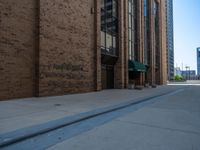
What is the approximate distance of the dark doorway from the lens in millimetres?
22594

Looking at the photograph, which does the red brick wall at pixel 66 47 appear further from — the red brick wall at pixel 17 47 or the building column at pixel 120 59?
the building column at pixel 120 59

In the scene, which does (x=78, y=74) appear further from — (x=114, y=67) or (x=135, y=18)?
(x=135, y=18)

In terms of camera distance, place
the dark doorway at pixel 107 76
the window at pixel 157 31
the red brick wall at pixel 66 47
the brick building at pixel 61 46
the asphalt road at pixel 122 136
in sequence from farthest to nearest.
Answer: the window at pixel 157 31
the dark doorway at pixel 107 76
the red brick wall at pixel 66 47
the brick building at pixel 61 46
the asphalt road at pixel 122 136

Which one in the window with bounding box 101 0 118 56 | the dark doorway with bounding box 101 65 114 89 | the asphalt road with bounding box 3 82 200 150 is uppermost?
the window with bounding box 101 0 118 56

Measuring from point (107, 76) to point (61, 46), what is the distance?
9569 millimetres

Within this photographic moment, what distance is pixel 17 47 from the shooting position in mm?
12250

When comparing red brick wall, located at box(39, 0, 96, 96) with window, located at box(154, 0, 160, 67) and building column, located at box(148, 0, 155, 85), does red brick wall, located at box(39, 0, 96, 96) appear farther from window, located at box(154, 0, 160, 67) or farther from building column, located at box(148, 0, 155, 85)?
window, located at box(154, 0, 160, 67)

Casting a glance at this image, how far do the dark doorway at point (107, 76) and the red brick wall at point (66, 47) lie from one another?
3652 millimetres

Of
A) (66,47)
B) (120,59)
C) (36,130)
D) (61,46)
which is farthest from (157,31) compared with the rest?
(36,130)

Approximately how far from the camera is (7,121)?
6.39 m

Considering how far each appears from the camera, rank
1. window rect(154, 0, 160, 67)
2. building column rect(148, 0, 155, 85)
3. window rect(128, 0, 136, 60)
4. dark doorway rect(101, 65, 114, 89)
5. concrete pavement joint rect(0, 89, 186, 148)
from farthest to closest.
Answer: window rect(154, 0, 160, 67)
building column rect(148, 0, 155, 85)
window rect(128, 0, 136, 60)
dark doorway rect(101, 65, 114, 89)
concrete pavement joint rect(0, 89, 186, 148)

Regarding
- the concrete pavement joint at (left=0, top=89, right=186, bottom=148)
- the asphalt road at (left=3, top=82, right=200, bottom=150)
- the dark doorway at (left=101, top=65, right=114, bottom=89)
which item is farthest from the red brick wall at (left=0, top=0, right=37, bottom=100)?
the dark doorway at (left=101, top=65, right=114, bottom=89)

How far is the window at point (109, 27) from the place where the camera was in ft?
71.7

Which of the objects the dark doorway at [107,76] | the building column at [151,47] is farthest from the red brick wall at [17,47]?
the building column at [151,47]
